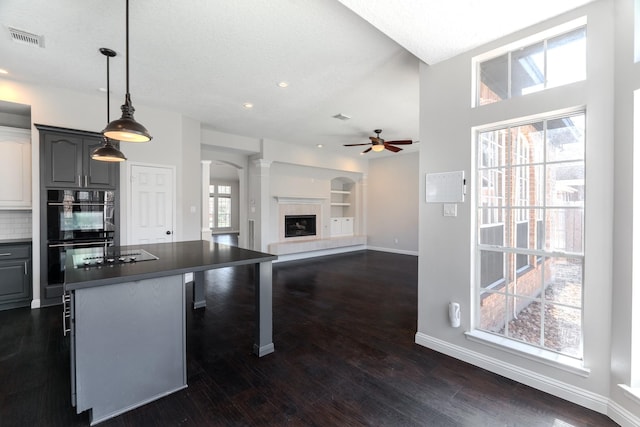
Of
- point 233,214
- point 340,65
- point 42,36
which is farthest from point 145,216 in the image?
point 233,214

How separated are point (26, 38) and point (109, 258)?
7.48 feet

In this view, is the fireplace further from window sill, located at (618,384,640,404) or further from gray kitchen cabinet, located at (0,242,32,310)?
window sill, located at (618,384,640,404)

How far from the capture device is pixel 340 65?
308 centimetres

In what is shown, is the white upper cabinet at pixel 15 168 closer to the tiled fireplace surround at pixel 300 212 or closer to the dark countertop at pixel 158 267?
the dark countertop at pixel 158 267

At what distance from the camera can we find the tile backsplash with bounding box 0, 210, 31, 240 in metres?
3.82

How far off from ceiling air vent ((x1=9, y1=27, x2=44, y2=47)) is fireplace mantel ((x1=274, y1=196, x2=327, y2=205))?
15.3 ft

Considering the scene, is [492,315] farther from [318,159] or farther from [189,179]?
[318,159]

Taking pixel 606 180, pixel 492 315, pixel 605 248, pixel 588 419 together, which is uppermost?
pixel 606 180

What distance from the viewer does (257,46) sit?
2713 millimetres

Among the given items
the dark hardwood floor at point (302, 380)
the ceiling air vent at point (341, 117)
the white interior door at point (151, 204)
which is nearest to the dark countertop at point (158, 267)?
the dark hardwood floor at point (302, 380)

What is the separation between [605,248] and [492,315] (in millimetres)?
959

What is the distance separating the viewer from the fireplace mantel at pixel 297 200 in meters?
6.95

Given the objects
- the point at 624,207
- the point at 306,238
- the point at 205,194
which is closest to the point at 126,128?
the point at 624,207

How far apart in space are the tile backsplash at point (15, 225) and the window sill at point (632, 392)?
6529mm
